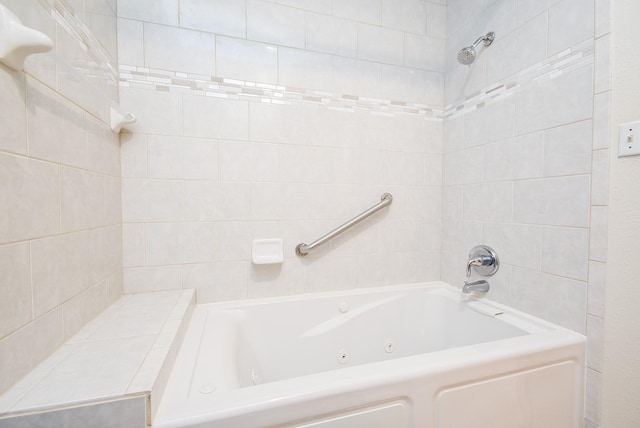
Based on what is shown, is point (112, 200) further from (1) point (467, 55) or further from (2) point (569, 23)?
(2) point (569, 23)

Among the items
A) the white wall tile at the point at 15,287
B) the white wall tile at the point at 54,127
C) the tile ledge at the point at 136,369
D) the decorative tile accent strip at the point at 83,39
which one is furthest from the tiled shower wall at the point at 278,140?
the white wall tile at the point at 15,287

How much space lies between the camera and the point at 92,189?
869 millimetres

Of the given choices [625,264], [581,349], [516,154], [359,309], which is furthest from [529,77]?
[359,309]

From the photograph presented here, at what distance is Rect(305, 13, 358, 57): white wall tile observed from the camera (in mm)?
1296

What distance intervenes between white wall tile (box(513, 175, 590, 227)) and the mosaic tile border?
409 mm

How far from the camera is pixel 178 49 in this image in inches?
44.8

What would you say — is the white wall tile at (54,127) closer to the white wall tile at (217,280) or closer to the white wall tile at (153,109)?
the white wall tile at (153,109)

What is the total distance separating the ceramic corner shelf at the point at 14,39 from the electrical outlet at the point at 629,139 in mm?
1507

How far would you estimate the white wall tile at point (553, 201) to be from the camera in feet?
2.99

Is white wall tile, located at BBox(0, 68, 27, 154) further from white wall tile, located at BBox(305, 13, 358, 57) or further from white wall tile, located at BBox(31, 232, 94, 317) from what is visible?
white wall tile, located at BBox(305, 13, 358, 57)

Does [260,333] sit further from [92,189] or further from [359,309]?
[92,189]

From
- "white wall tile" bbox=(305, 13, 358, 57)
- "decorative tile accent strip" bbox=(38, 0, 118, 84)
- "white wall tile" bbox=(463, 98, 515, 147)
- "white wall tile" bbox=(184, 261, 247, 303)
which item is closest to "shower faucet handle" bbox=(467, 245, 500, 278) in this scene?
"white wall tile" bbox=(463, 98, 515, 147)

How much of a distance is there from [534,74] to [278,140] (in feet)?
3.71

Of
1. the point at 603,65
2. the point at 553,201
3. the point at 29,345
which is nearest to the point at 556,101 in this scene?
the point at 603,65
